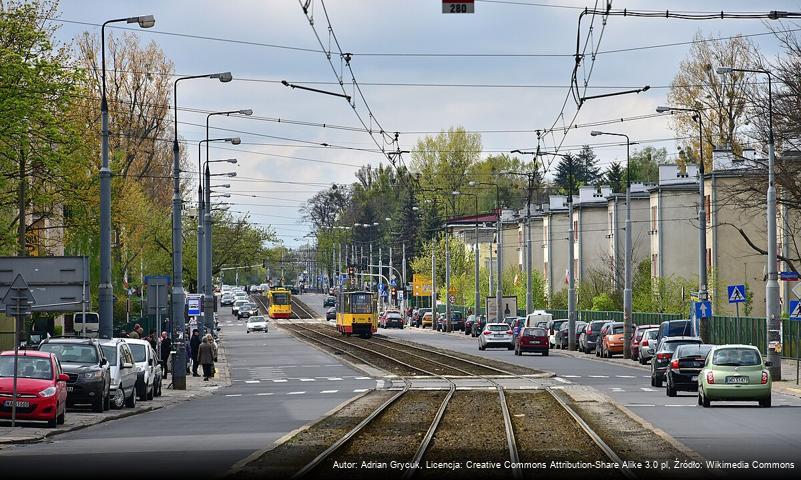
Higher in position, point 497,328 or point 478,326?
point 497,328

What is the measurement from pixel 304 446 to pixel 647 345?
38.0 meters

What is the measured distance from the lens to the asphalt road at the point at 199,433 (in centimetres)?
1950

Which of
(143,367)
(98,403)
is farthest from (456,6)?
(143,367)

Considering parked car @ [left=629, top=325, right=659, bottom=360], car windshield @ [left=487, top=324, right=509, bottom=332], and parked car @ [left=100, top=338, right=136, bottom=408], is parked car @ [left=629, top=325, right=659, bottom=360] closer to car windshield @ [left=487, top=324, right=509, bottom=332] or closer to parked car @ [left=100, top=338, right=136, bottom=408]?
car windshield @ [left=487, top=324, right=509, bottom=332]

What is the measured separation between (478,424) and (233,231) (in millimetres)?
103164

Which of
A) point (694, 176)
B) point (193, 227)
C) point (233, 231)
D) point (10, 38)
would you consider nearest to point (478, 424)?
point (10, 38)

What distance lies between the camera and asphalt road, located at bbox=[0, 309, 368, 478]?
1950 cm

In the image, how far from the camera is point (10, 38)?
51.6 metres

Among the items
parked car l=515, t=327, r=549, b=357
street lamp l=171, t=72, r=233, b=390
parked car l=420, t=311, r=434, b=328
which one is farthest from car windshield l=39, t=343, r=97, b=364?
parked car l=420, t=311, r=434, b=328

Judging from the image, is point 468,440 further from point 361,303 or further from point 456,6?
point 361,303

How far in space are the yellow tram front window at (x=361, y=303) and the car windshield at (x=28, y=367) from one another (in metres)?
69.4

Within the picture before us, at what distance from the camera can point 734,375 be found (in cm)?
3262

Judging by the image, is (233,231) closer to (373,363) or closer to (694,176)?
(694,176)

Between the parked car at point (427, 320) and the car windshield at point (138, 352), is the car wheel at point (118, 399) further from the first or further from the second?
the parked car at point (427, 320)
